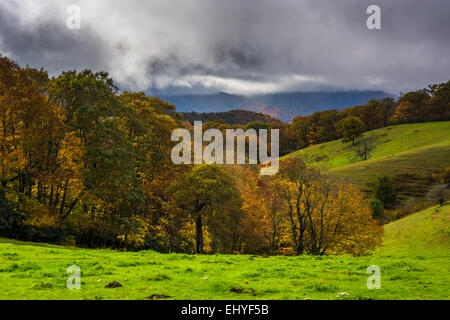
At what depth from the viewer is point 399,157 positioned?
113375mm

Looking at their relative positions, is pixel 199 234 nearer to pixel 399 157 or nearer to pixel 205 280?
pixel 205 280

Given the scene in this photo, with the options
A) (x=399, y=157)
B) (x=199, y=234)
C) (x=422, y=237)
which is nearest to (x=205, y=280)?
(x=199, y=234)

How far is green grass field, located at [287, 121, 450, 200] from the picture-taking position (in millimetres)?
97500

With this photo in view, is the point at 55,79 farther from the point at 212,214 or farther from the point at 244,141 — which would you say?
the point at 244,141

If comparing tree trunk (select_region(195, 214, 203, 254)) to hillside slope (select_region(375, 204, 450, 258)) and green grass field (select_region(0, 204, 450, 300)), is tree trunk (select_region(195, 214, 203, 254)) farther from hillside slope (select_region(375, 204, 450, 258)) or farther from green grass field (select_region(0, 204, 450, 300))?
hillside slope (select_region(375, 204, 450, 258))

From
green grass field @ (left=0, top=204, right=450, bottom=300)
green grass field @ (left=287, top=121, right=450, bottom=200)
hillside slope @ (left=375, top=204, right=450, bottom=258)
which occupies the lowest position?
hillside slope @ (left=375, top=204, right=450, bottom=258)

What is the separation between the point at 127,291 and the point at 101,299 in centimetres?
154

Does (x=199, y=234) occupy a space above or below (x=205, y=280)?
below

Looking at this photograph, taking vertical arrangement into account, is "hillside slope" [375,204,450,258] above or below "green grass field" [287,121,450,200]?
below

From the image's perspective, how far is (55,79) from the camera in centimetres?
3759

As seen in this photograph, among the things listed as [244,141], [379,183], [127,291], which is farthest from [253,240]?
[244,141]

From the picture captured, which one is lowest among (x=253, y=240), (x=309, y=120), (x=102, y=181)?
(x=253, y=240)

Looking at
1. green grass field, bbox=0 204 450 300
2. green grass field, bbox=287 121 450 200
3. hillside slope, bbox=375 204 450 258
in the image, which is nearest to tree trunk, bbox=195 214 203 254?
green grass field, bbox=0 204 450 300

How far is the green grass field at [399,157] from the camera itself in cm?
9750
